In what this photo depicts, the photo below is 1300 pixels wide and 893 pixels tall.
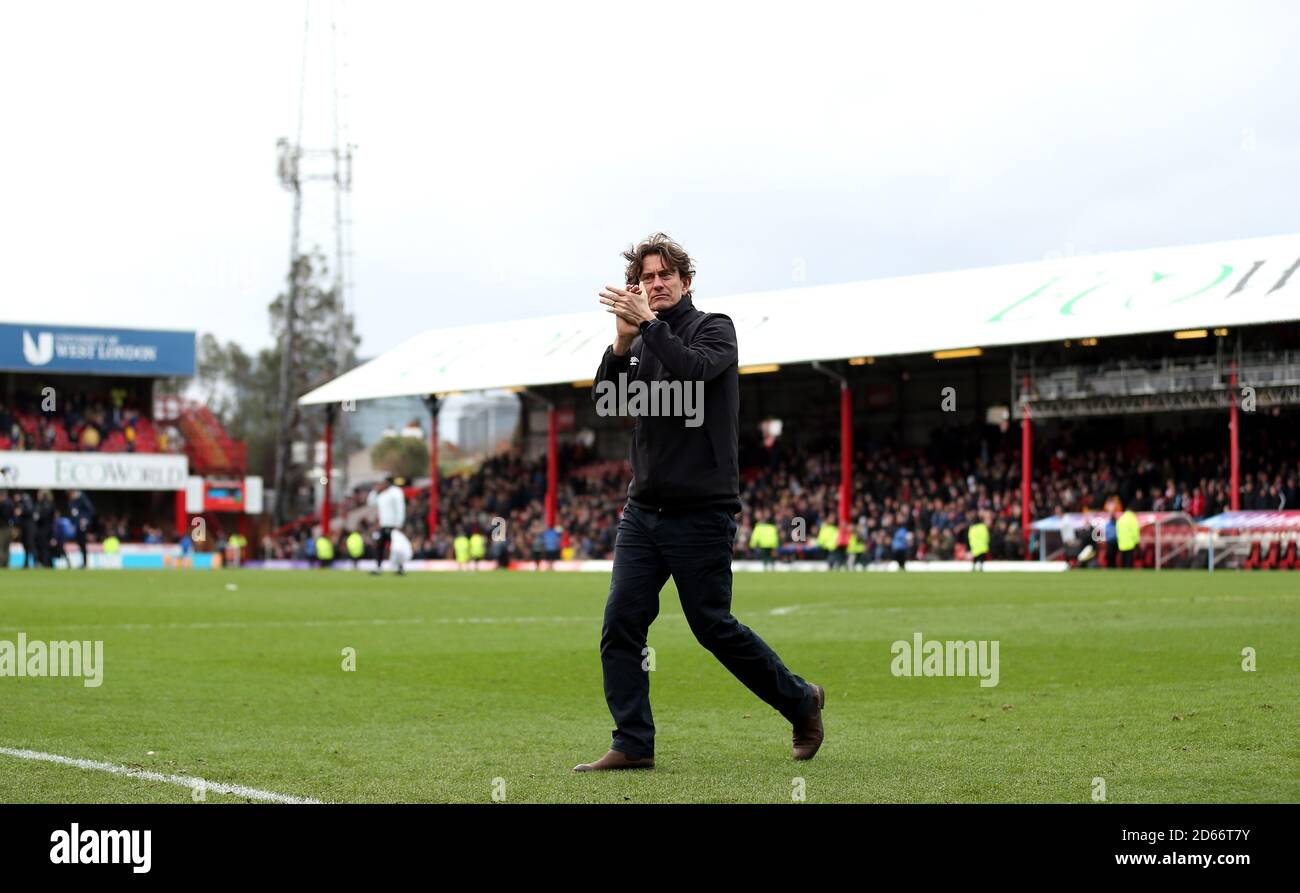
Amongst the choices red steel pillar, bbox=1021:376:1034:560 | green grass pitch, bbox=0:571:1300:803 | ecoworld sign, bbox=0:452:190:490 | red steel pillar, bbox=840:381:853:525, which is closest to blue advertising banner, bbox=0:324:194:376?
ecoworld sign, bbox=0:452:190:490

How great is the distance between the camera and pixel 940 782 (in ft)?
20.8

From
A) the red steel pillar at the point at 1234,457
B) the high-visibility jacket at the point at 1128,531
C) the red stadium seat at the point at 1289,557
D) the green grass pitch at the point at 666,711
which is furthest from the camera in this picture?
the red steel pillar at the point at 1234,457

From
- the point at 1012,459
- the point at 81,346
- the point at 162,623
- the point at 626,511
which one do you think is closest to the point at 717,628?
the point at 626,511

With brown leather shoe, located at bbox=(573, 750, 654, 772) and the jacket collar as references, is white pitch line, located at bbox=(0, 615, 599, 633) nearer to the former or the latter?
brown leather shoe, located at bbox=(573, 750, 654, 772)

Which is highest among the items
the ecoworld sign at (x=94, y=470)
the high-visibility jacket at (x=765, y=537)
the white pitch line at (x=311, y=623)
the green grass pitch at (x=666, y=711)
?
the ecoworld sign at (x=94, y=470)

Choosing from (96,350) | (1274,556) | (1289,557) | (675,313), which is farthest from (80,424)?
(675,313)

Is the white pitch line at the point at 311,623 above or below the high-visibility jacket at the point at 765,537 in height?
below

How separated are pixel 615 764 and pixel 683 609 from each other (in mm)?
706

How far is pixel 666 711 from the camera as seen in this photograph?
9219 millimetres

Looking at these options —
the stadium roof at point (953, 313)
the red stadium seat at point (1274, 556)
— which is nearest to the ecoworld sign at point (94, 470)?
the stadium roof at point (953, 313)

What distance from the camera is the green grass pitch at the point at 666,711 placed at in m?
6.33

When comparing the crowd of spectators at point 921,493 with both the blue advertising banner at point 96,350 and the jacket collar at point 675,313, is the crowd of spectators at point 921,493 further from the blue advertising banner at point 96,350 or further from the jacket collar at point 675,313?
the jacket collar at point 675,313

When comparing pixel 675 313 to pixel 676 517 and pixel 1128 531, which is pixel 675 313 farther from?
pixel 1128 531
